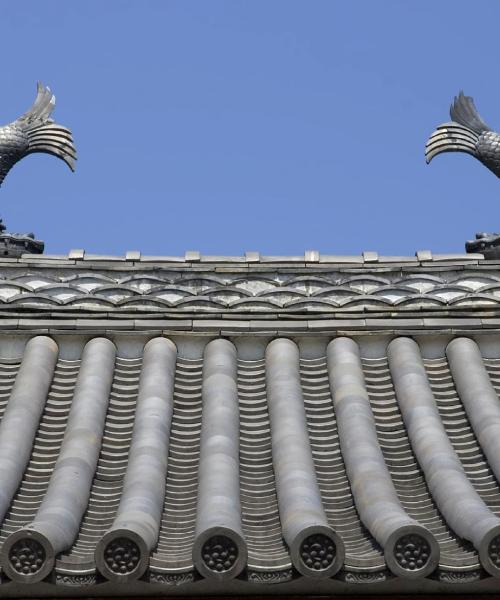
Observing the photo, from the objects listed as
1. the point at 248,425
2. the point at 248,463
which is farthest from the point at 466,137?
the point at 248,463

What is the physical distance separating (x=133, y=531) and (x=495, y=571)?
1.44 m

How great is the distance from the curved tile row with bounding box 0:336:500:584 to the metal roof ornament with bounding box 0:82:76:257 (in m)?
2.67

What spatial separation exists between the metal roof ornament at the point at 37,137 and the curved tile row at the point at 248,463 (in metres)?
2.67

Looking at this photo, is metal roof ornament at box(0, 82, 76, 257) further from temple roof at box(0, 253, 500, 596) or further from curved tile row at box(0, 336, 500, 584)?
curved tile row at box(0, 336, 500, 584)

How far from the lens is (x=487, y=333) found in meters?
8.69

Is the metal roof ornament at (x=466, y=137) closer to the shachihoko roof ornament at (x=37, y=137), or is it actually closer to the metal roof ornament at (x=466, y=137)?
the metal roof ornament at (x=466, y=137)

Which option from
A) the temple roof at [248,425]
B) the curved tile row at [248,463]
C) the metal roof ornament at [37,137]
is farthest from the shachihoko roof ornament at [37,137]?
the curved tile row at [248,463]

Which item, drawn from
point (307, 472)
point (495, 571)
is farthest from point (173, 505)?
point (495, 571)

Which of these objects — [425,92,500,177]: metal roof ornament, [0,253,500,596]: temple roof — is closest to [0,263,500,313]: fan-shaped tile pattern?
[0,253,500,596]: temple roof

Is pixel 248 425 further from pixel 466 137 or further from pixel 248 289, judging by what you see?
pixel 466 137

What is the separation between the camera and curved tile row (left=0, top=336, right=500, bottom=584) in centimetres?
548

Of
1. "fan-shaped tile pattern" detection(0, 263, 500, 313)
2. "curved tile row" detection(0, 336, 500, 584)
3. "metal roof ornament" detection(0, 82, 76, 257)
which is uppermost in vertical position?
"metal roof ornament" detection(0, 82, 76, 257)

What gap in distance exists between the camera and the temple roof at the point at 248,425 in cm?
552

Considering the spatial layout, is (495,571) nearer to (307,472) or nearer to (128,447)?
(307,472)
